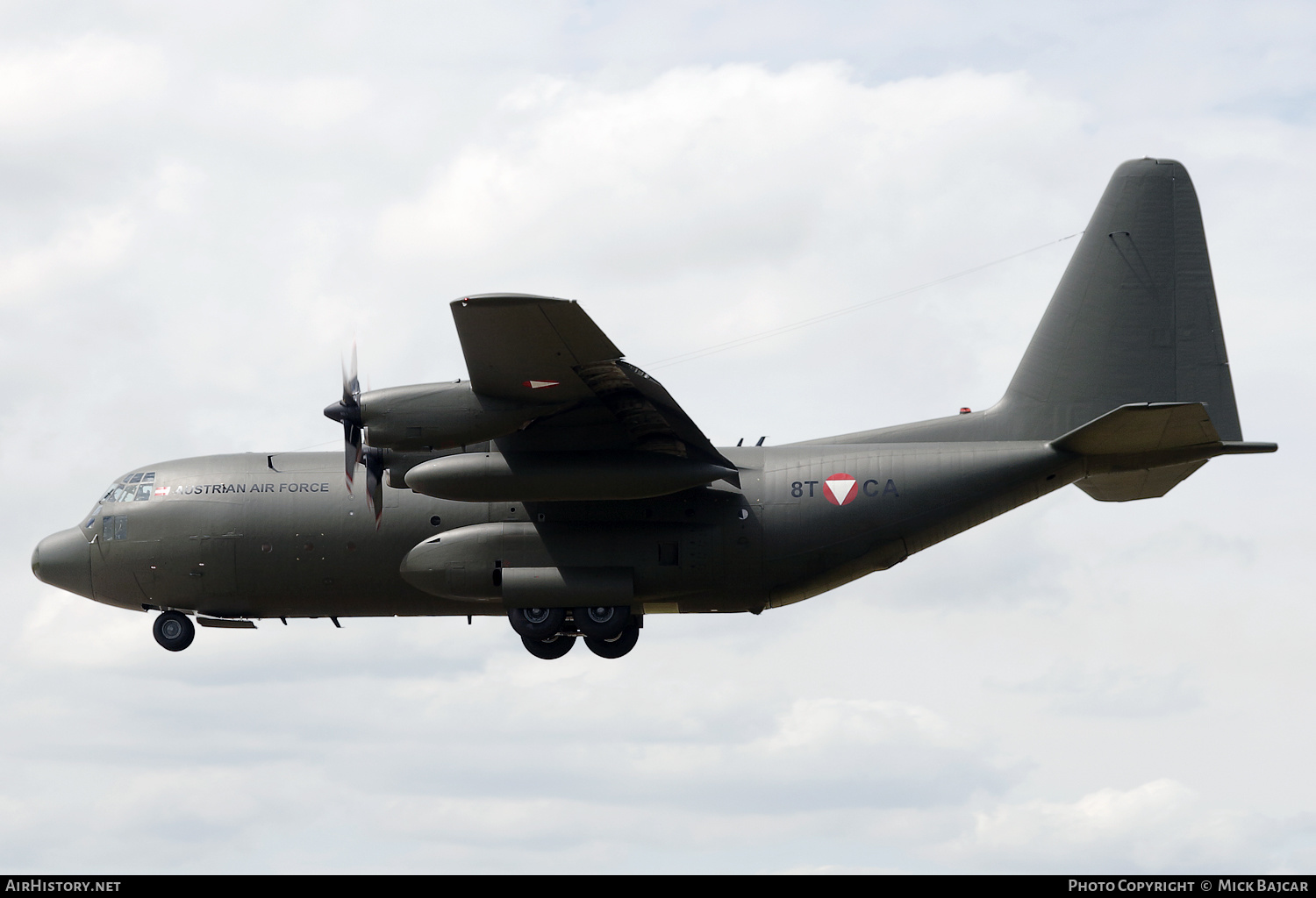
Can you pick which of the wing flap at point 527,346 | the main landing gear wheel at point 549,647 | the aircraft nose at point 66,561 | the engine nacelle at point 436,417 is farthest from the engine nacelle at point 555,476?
the aircraft nose at point 66,561

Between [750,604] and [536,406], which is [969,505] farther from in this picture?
[536,406]

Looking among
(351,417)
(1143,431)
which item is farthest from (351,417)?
(1143,431)

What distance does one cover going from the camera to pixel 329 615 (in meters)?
25.5

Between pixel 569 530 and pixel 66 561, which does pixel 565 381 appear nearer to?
pixel 569 530

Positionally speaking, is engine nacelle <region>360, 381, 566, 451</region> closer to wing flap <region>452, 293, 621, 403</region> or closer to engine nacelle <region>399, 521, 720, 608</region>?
wing flap <region>452, 293, 621, 403</region>

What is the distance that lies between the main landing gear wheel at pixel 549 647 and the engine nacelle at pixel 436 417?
4629 mm

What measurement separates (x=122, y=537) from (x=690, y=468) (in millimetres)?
9440

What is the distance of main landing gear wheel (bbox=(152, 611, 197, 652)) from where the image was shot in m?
25.7

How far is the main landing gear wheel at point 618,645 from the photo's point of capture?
987 inches

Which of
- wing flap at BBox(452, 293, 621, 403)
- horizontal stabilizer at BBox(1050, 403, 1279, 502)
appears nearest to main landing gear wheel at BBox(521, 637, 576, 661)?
wing flap at BBox(452, 293, 621, 403)

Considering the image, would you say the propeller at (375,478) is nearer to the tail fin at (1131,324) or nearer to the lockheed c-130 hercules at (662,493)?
the lockheed c-130 hercules at (662,493)

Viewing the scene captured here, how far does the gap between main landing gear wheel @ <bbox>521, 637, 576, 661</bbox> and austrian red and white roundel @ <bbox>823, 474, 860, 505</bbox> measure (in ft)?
16.1
